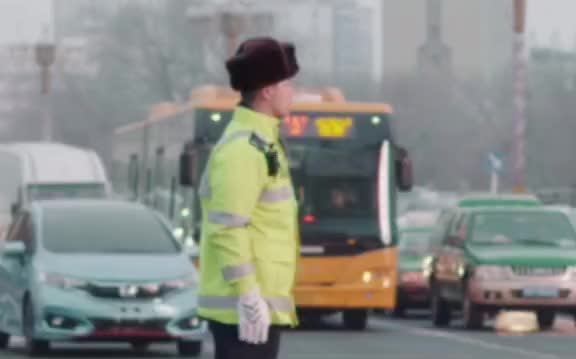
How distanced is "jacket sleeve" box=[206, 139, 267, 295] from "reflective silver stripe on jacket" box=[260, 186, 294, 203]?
5cm

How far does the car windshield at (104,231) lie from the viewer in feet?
79.1

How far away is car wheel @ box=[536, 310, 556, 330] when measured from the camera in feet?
109

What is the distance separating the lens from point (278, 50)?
34.5 ft

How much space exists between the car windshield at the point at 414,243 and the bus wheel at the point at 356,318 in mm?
6585

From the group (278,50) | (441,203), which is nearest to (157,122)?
(278,50)

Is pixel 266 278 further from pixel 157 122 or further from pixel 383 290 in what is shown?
pixel 157 122

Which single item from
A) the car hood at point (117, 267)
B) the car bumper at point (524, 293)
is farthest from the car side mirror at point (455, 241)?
the car hood at point (117, 267)

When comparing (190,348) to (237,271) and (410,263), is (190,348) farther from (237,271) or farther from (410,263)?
(410,263)

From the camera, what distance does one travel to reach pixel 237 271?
10.3m

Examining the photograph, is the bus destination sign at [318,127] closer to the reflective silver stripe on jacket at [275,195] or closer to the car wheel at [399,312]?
the car wheel at [399,312]

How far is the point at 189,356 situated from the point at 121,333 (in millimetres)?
1165

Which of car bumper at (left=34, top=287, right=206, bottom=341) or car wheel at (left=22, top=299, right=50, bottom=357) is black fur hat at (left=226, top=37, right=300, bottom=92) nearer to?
car bumper at (left=34, top=287, right=206, bottom=341)

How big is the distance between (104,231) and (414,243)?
1719cm

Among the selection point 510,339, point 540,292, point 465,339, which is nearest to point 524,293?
point 540,292
